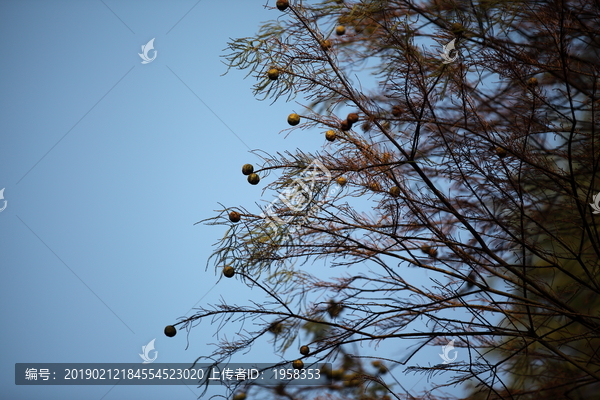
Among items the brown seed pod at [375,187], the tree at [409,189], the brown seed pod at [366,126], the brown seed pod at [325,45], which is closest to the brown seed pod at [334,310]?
the tree at [409,189]

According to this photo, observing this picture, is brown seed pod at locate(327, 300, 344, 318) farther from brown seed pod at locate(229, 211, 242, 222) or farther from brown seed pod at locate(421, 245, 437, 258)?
brown seed pod at locate(229, 211, 242, 222)

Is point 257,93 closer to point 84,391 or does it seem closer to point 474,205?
point 474,205

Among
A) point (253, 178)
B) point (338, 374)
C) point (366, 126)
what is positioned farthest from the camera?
point (338, 374)

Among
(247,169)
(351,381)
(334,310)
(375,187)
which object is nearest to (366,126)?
(375,187)

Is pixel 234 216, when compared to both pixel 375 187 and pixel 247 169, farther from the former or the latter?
pixel 375 187

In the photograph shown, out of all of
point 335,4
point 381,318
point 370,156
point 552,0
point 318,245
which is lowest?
point 381,318

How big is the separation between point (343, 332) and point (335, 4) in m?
0.80

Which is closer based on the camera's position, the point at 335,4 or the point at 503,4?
the point at 503,4

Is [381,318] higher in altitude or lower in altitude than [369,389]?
higher

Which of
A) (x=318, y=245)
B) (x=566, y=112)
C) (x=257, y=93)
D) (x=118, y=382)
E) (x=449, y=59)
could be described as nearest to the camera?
(x=449, y=59)

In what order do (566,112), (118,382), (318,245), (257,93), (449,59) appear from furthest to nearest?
(118,382) → (566,112) → (257,93) → (318,245) → (449,59)

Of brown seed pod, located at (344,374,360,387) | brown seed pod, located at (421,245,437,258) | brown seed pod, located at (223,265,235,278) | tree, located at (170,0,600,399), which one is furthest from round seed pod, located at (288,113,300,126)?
brown seed pod, located at (344,374,360,387)

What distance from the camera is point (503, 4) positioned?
3.69ft

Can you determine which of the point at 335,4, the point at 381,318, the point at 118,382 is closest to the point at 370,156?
the point at 381,318
